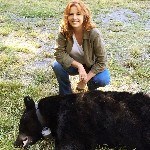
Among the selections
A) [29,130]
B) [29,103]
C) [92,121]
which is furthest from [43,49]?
[92,121]

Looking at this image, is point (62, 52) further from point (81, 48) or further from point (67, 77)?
point (67, 77)

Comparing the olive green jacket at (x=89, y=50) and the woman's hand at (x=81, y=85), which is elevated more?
the olive green jacket at (x=89, y=50)

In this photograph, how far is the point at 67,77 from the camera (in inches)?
283

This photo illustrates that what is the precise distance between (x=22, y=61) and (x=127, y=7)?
7.17 metres

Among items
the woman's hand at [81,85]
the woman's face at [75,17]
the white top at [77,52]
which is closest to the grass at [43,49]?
the woman's hand at [81,85]

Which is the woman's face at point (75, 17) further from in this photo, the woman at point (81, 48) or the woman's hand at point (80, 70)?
the woman's hand at point (80, 70)

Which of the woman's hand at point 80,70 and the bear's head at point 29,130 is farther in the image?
the woman's hand at point 80,70

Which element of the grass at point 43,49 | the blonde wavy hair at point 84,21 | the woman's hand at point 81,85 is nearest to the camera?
the blonde wavy hair at point 84,21

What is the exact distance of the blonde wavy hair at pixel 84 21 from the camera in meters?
6.17

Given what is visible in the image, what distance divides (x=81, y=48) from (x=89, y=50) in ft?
0.49

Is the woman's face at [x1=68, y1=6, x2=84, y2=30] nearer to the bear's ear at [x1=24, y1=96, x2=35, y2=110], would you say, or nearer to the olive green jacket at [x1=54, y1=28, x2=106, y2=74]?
the olive green jacket at [x1=54, y1=28, x2=106, y2=74]

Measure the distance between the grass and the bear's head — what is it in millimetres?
138

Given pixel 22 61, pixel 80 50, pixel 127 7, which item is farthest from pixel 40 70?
pixel 127 7

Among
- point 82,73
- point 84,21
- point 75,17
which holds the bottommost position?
point 82,73
